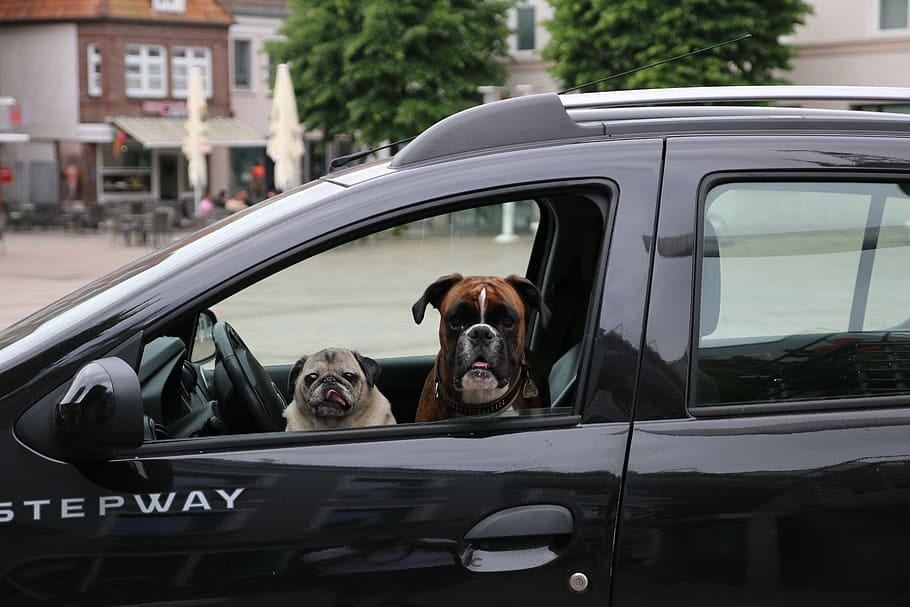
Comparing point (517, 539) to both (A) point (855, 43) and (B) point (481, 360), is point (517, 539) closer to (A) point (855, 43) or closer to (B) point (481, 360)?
(B) point (481, 360)

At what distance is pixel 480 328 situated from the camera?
9.32 ft

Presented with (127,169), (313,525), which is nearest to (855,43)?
(127,169)

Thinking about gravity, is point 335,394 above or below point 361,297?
above

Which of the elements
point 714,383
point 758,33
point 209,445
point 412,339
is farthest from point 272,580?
point 758,33

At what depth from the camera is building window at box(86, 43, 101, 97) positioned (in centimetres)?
4712

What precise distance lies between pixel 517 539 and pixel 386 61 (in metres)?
32.1

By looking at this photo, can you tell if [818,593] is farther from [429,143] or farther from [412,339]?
[412,339]

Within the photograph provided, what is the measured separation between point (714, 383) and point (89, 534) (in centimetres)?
123

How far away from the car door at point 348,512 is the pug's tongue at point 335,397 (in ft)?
2.04

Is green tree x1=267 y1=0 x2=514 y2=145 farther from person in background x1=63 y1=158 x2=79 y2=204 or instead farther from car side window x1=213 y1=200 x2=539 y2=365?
person in background x1=63 y1=158 x2=79 y2=204

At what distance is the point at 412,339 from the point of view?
10930mm

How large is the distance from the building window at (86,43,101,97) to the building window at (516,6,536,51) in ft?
56.0

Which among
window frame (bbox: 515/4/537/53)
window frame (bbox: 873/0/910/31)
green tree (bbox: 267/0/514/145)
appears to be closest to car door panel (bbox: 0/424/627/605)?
green tree (bbox: 267/0/514/145)

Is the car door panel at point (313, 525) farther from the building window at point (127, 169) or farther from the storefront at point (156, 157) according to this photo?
the building window at point (127, 169)
